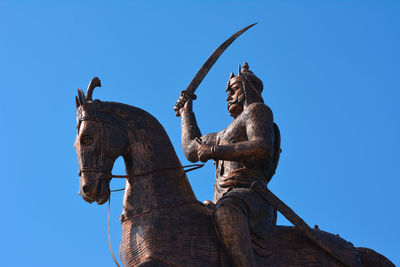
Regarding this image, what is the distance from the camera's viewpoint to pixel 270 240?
33.6 ft

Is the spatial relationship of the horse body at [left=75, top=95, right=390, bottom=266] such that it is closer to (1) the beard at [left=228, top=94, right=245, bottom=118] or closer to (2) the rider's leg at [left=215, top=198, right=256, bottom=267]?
(2) the rider's leg at [left=215, top=198, right=256, bottom=267]

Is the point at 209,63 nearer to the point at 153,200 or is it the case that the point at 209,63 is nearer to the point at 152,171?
the point at 152,171

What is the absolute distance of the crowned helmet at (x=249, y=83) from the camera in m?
11.8

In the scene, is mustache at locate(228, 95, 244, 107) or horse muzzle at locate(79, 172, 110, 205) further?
mustache at locate(228, 95, 244, 107)

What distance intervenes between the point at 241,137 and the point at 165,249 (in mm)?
2376

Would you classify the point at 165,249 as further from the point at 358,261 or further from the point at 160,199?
the point at 358,261

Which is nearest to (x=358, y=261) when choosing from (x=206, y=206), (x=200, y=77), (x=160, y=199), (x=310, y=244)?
(x=310, y=244)

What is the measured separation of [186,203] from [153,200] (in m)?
0.50

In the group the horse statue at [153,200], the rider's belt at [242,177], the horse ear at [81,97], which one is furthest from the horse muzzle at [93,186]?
the rider's belt at [242,177]

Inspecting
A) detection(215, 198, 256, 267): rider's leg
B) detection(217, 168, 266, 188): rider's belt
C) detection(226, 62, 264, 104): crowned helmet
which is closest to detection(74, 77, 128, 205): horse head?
detection(215, 198, 256, 267): rider's leg

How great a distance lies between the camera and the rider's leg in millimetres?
9641

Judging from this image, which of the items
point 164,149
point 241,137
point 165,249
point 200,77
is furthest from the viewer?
point 200,77

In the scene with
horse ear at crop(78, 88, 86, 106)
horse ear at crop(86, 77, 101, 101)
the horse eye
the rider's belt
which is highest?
horse ear at crop(86, 77, 101, 101)

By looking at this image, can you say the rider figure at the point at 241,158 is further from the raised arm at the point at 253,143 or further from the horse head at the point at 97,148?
the horse head at the point at 97,148
